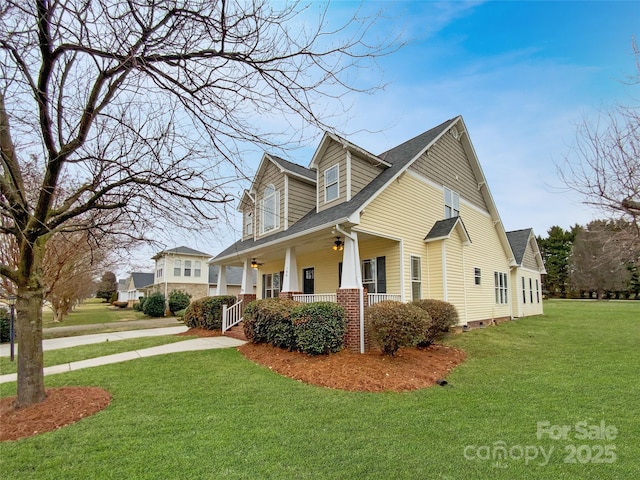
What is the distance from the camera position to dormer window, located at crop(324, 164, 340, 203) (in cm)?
1117

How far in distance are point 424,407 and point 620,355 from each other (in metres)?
6.85

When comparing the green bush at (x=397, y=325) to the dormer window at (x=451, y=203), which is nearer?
the green bush at (x=397, y=325)

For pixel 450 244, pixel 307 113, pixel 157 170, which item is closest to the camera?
pixel 307 113

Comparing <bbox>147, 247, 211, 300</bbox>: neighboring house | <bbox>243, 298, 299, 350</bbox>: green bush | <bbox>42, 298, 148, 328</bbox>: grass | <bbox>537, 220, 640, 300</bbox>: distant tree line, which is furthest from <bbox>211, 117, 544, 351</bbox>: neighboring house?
<bbox>537, 220, 640, 300</bbox>: distant tree line

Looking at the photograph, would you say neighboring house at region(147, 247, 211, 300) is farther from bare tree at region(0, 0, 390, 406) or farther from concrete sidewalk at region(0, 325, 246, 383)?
bare tree at region(0, 0, 390, 406)

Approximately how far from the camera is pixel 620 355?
859cm

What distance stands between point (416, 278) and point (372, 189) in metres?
3.40

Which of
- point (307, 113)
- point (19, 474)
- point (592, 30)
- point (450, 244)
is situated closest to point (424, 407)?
point (307, 113)

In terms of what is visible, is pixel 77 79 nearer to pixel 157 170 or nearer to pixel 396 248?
pixel 157 170

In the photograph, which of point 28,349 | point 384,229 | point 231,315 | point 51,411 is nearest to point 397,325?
point 384,229

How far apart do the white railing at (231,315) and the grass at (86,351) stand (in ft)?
5.94

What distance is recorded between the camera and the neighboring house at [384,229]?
32.2 feet

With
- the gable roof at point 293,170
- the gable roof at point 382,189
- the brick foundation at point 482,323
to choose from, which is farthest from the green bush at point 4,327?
the brick foundation at point 482,323

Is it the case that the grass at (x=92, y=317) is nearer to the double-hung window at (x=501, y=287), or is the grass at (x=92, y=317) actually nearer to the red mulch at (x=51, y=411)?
the red mulch at (x=51, y=411)
